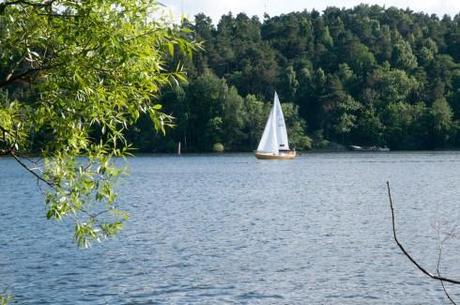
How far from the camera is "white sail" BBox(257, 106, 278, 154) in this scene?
121 meters

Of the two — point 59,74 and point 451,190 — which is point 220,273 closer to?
point 59,74

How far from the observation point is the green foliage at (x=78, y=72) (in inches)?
340

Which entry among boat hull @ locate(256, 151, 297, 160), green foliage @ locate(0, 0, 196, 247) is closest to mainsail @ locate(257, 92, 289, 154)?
boat hull @ locate(256, 151, 297, 160)

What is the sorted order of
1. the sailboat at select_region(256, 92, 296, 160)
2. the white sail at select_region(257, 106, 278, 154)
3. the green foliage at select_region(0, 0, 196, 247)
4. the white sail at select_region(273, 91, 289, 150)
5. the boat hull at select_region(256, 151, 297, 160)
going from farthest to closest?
the boat hull at select_region(256, 151, 297, 160) → the sailboat at select_region(256, 92, 296, 160) → the white sail at select_region(257, 106, 278, 154) → the white sail at select_region(273, 91, 289, 150) → the green foliage at select_region(0, 0, 196, 247)

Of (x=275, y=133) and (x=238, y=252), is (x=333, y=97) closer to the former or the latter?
(x=275, y=133)

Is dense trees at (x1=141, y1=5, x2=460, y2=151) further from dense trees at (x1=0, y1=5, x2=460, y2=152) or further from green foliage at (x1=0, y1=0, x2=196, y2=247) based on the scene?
green foliage at (x1=0, y1=0, x2=196, y2=247)

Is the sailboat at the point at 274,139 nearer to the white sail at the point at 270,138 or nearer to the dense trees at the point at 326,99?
the white sail at the point at 270,138

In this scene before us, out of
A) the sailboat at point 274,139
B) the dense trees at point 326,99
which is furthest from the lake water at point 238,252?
the dense trees at point 326,99

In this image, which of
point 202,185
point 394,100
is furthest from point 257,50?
point 202,185

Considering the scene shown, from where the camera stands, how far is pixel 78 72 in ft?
28.6

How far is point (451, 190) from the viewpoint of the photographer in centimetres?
6388

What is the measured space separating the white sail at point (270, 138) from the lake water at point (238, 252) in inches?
2266

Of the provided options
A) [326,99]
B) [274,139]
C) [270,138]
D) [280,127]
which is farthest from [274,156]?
[326,99]

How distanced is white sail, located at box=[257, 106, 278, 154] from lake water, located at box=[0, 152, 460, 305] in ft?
189
